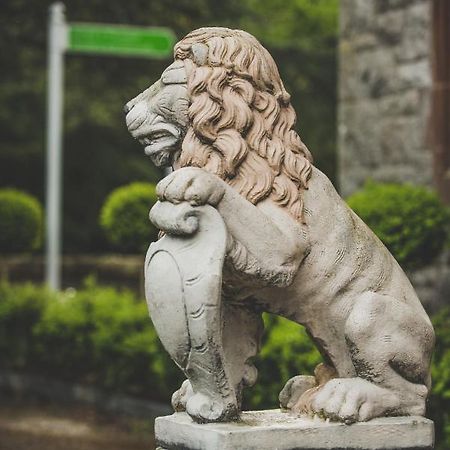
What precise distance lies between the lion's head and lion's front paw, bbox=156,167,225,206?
4.4 inches

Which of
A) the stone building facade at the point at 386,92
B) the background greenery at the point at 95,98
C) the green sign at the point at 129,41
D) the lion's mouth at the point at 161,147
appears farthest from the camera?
the background greenery at the point at 95,98

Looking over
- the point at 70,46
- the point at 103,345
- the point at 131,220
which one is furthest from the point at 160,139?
the point at 70,46

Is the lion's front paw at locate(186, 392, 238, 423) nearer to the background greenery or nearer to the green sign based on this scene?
the green sign

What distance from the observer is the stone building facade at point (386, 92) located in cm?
1086

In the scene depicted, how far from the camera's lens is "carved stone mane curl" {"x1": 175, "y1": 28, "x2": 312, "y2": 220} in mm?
4242

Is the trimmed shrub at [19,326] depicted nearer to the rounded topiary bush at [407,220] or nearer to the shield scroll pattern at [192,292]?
the rounded topiary bush at [407,220]

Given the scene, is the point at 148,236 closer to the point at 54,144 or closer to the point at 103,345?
the point at 103,345

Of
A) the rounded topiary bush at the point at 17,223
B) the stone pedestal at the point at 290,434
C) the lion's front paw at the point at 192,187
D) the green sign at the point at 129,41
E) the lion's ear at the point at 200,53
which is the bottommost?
the stone pedestal at the point at 290,434

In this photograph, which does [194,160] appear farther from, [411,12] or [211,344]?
[411,12]

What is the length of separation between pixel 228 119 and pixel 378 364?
38.9 inches

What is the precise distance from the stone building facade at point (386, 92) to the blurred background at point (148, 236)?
13 millimetres

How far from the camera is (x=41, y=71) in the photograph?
70.3 feet

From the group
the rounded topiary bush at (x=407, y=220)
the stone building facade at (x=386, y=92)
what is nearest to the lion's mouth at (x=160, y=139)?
the rounded topiary bush at (x=407, y=220)

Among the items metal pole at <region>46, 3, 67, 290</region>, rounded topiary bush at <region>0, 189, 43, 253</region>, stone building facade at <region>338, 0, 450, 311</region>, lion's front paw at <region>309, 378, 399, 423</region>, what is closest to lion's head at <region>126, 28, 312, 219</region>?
lion's front paw at <region>309, 378, 399, 423</region>
